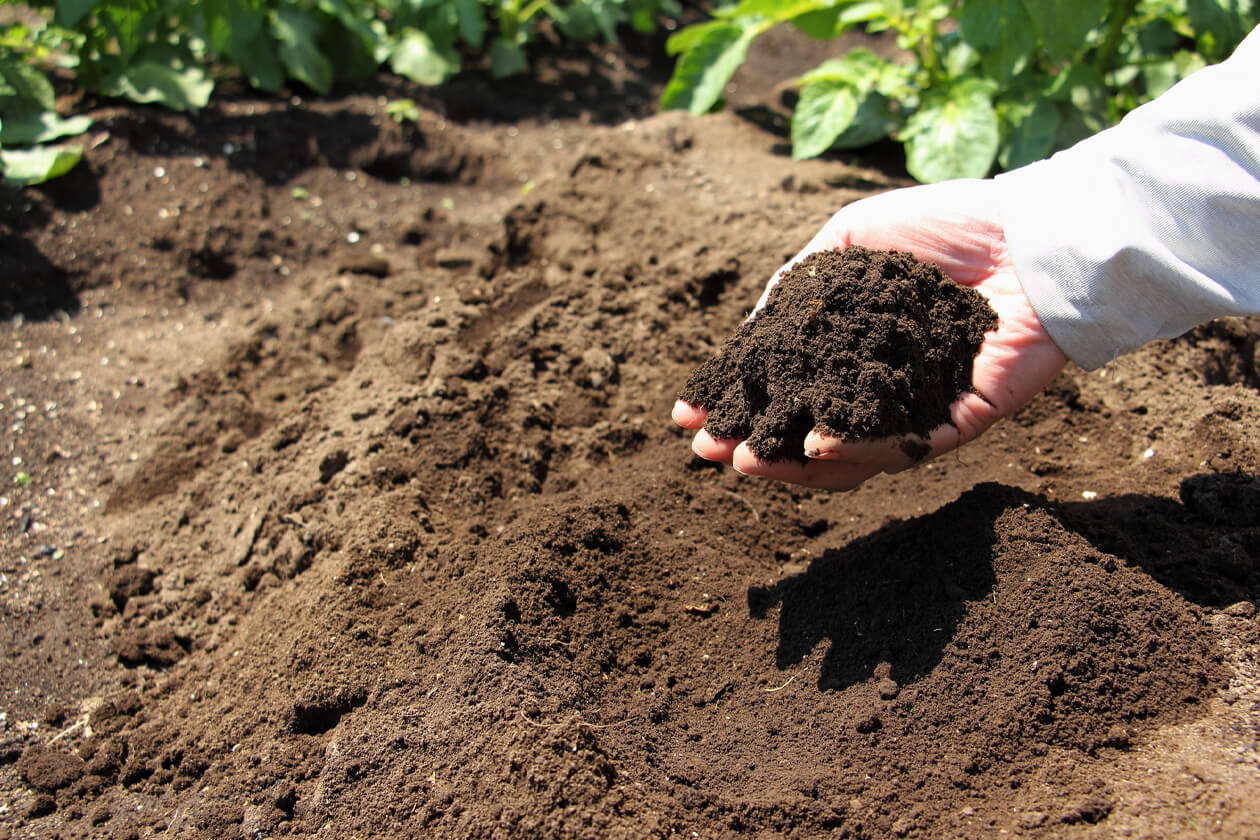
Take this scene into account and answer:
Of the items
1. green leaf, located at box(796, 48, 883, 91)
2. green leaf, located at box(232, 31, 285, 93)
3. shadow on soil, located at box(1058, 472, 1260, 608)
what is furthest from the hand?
green leaf, located at box(232, 31, 285, 93)

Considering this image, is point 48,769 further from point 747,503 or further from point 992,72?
point 992,72

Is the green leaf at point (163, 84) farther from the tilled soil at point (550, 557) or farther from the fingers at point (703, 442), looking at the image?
the fingers at point (703, 442)

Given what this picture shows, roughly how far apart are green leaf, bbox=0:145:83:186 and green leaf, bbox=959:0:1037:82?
3837 mm

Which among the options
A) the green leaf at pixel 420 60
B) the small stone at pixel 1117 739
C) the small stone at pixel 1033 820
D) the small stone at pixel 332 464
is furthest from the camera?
the green leaf at pixel 420 60

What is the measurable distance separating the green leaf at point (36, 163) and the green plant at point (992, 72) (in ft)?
9.99

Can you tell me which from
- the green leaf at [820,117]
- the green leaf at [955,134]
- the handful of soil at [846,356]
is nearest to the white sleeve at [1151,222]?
the handful of soil at [846,356]

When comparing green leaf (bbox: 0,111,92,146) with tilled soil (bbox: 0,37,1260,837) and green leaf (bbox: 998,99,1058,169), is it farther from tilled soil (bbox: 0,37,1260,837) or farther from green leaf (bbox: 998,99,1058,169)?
green leaf (bbox: 998,99,1058,169)

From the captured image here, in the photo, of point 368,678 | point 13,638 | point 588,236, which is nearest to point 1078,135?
point 588,236

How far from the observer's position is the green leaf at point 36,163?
4.02 meters

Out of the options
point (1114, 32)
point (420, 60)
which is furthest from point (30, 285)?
point (1114, 32)

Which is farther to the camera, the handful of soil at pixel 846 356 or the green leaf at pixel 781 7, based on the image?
the green leaf at pixel 781 7

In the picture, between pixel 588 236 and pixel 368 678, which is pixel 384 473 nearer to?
pixel 368 678

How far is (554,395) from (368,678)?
1.18 meters

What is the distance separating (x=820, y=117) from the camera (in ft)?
13.5
